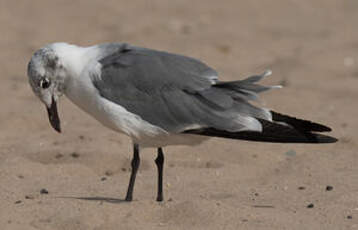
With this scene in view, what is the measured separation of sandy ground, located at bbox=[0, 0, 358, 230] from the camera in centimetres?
502

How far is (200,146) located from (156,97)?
186 centimetres

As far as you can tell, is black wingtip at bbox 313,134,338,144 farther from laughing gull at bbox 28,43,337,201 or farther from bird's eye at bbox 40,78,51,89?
bird's eye at bbox 40,78,51,89

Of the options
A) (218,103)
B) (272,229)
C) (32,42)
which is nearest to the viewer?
(272,229)

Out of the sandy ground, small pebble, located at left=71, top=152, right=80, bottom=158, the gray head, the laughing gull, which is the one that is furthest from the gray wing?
small pebble, located at left=71, top=152, right=80, bottom=158

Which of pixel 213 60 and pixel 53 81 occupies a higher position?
pixel 213 60

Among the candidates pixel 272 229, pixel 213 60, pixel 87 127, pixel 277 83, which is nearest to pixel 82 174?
pixel 87 127

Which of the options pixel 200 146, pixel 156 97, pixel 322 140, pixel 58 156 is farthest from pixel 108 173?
pixel 322 140

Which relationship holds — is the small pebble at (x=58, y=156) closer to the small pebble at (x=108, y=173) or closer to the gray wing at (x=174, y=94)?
the small pebble at (x=108, y=173)

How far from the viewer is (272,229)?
473cm

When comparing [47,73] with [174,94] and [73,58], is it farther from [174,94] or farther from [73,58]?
[174,94]

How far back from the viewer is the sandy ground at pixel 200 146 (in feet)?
16.5

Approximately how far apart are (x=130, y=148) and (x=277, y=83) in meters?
2.57

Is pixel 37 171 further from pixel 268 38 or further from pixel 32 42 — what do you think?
pixel 268 38

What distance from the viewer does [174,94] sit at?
512 centimetres
